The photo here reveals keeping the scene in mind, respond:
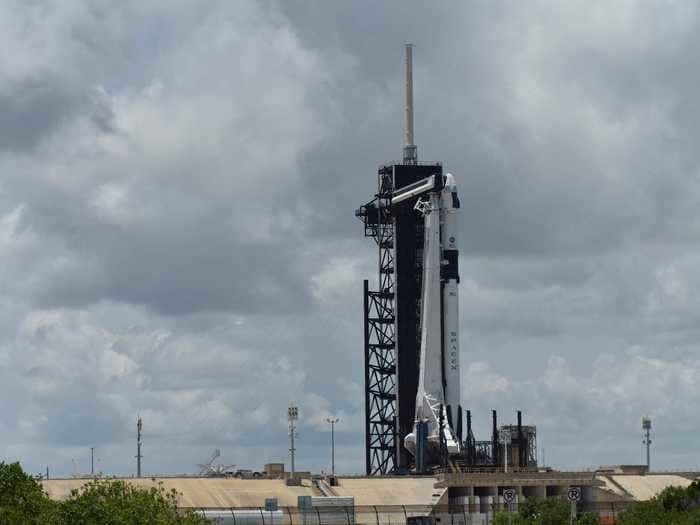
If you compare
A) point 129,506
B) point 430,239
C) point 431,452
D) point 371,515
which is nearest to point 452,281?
point 430,239

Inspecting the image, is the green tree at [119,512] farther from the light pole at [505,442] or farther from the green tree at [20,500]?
the light pole at [505,442]

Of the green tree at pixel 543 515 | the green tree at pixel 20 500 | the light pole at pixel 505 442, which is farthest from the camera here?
the light pole at pixel 505 442

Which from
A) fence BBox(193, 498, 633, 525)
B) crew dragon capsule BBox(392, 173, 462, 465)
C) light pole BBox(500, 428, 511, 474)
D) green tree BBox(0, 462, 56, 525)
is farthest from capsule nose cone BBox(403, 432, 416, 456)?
green tree BBox(0, 462, 56, 525)

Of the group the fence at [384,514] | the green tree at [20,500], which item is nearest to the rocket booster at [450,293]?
the fence at [384,514]

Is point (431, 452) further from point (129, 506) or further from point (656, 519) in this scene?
point (129, 506)

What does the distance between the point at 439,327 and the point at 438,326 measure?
533 mm

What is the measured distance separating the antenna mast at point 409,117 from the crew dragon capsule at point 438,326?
8.88m

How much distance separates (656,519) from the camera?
102500mm

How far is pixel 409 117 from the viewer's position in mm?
194875

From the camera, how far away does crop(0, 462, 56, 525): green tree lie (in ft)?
328

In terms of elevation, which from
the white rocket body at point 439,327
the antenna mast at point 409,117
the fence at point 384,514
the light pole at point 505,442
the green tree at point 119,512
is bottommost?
the green tree at point 119,512

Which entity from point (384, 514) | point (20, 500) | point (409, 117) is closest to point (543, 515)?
point (384, 514)

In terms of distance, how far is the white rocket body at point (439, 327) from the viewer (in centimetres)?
17962

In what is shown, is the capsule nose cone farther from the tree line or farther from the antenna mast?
the tree line
